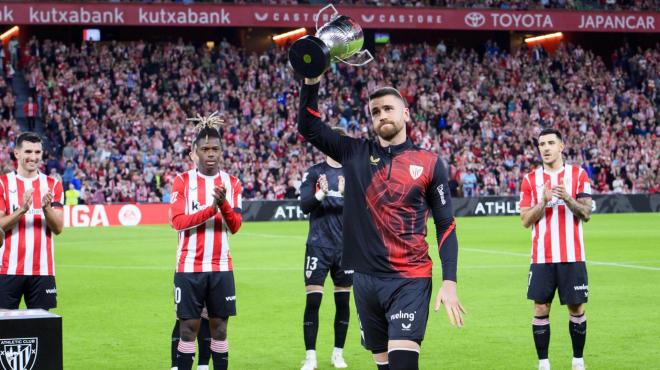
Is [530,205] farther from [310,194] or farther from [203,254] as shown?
[203,254]

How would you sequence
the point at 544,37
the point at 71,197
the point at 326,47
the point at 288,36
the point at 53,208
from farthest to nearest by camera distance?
the point at 544,37, the point at 288,36, the point at 71,197, the point at 53,208, the point at 326,47

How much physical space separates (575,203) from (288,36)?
4059cm

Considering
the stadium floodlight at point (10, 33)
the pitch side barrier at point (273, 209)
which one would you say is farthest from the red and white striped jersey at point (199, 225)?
the stadium floodlight at point (10, 33)

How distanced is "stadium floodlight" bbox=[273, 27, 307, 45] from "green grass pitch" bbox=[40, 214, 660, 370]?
23618mm

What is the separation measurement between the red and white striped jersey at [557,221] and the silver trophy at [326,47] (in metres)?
4.01

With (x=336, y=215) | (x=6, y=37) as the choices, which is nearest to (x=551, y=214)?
(x=336, y=215)

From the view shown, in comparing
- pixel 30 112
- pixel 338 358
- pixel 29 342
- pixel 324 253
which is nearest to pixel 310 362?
pixel 338 358

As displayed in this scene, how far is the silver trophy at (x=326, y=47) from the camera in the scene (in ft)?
20.1

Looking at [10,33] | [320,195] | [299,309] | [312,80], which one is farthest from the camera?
[10,33]

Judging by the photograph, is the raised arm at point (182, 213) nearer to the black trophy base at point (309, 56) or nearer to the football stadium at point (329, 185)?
the football stadium at point (329, 185)

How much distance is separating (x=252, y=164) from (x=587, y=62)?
20.9 m

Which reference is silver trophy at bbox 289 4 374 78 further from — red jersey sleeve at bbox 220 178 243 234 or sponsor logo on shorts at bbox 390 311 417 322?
red jersey sleeve at bbox 220 178 243 234

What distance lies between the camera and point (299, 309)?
584 inches

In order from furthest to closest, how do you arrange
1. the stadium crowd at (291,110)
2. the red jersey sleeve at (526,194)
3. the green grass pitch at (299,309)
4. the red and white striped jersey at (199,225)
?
the stadium crowd at (291,110)
the green grass pitch at (299,309)
the red jersey sleeve at (526,194)
the red and white striped jersey at (199,225)
